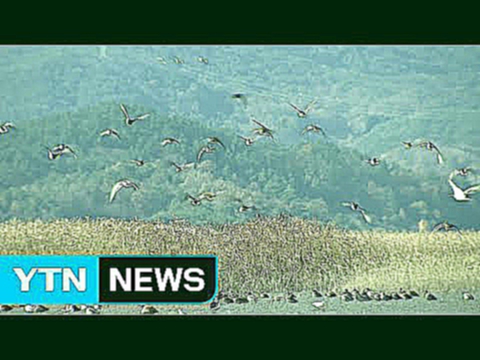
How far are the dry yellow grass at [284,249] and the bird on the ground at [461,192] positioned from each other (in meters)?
0.31

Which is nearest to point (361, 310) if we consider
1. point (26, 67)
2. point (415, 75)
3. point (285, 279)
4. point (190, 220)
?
point (285, 279)

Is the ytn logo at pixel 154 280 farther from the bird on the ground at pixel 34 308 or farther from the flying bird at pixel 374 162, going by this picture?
the flying bird at pixel 374 162

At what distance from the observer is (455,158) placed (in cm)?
973

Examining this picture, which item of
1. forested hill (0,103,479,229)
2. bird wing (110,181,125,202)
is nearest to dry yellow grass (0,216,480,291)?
forested hill (0,103,479,229)

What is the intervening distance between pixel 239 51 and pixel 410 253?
2.33m

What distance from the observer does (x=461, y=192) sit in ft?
31.5

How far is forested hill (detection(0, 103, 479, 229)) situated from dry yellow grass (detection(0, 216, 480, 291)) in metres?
0.12

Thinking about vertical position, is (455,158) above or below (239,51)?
below

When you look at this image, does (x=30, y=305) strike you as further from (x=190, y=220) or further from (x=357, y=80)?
(x=357, y=80)

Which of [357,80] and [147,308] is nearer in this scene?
[147,308]

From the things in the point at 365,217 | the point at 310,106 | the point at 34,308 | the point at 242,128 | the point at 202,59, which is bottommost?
the point at 34,308

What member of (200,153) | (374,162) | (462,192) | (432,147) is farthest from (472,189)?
(200,153)

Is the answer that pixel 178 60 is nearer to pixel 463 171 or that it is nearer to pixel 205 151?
pixel 205 151
